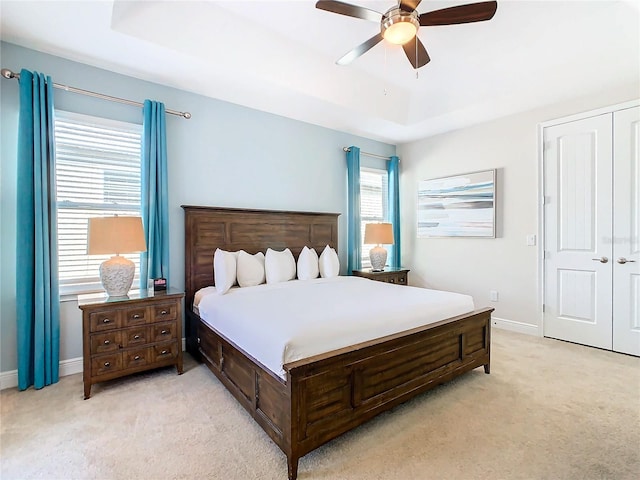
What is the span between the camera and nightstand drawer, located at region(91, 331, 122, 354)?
8.01 ft

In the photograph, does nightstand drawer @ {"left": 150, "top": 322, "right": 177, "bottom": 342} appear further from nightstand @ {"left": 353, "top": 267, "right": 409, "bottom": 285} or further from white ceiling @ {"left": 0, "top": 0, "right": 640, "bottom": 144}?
nightstand @ {"left": 353, "top": 267, "right": 409, "bottom": 285}

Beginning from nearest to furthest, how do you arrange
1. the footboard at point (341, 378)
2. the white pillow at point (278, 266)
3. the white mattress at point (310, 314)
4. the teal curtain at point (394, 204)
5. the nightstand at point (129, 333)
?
the footboard at point (341, 378) → the white mattress at point (310, 314) → the nightstand at point (129, 333) → the white pillow at point (278, 266) → the teal curtain at point (394, 204)

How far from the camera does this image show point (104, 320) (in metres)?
2.47

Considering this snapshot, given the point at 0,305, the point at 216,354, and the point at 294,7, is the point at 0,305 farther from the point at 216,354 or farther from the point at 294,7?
the point at 294,7

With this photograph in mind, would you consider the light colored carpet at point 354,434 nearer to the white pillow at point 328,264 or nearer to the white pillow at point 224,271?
the white pillow at point 224,271

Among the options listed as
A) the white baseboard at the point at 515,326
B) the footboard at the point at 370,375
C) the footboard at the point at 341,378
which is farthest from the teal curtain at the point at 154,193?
the white baseboard at the point at 515,326

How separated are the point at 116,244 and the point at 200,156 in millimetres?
1383

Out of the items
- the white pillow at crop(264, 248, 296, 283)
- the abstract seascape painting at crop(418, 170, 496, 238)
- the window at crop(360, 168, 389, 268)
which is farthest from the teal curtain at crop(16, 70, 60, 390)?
the abstract seascape painting at crop(418, 170, 496, 238)

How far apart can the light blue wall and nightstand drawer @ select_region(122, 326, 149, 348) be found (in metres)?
0.68

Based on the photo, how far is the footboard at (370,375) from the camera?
1664 mm

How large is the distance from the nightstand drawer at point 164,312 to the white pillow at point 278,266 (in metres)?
1.00

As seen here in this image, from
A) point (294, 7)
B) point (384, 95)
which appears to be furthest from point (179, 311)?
point (384, 95)

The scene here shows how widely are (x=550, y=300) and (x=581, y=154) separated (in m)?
1.70

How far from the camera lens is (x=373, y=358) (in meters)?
1.97
